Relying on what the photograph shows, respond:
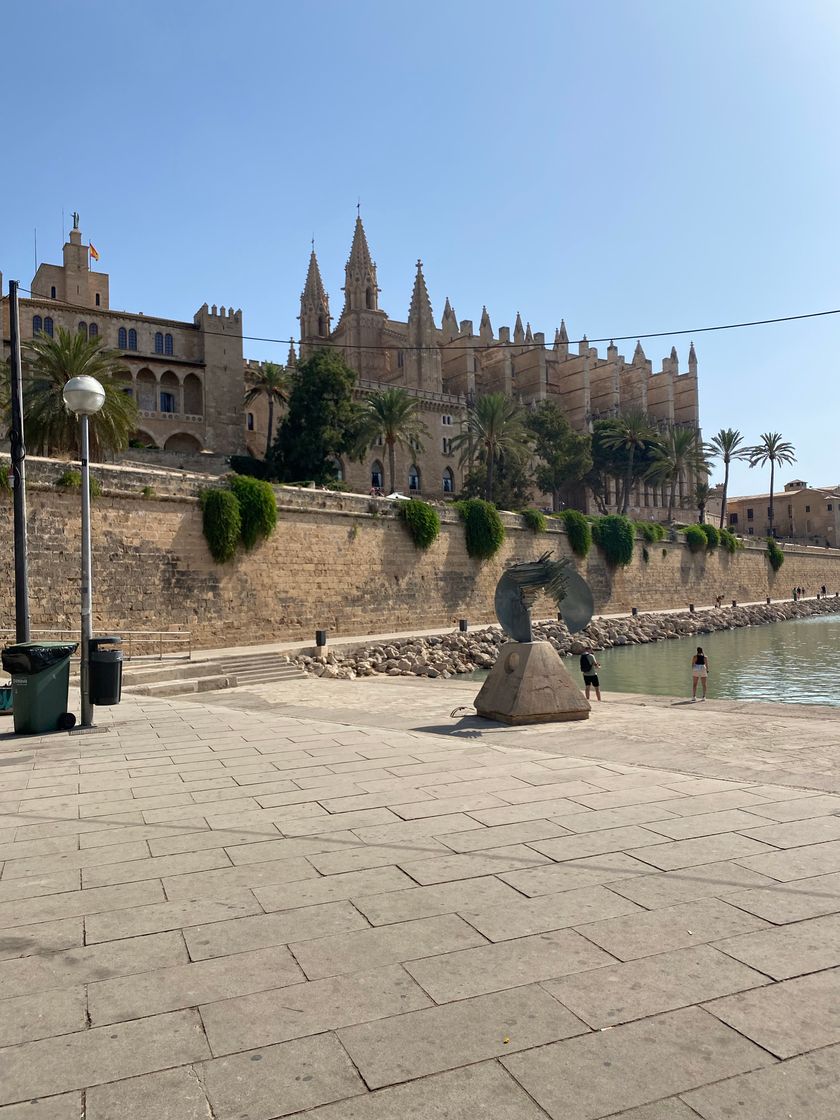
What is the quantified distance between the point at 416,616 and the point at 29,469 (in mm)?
14520

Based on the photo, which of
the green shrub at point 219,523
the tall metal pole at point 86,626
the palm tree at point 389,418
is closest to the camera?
the tall metal pole at point 86,626

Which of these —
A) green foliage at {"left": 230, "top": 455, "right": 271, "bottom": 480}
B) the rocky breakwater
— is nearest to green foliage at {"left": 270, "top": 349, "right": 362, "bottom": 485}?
green foliage at {"left": 230, "top": 455, "right": 271, "bottom": 480}

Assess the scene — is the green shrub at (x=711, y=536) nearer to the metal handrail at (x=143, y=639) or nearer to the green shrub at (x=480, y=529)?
the green shrub at (x=480, y=529)

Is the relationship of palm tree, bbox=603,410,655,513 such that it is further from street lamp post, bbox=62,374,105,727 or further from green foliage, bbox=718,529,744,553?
street lamp post, bbox=62,374,105,727

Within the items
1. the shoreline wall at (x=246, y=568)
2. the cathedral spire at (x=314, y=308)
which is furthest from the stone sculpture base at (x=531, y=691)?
the cathedral spire at (x=314, y=308)

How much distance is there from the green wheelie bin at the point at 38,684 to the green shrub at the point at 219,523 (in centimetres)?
1405

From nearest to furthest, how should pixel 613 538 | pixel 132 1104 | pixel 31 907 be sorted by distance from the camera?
pixel 132 1104
pixel 31 907
pixel 613 538

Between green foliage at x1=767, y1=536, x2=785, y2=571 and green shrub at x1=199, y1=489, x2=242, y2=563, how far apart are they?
4419 centimetres

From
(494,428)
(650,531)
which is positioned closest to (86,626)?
(650,531)

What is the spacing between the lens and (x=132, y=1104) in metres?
2.33

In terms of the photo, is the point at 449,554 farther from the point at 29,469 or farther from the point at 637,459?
the point at 637,459

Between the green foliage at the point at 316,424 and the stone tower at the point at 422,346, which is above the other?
the stone tower at the point at 422,346

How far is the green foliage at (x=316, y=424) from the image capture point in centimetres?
4375

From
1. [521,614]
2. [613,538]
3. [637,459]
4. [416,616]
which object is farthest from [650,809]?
[637,459]
